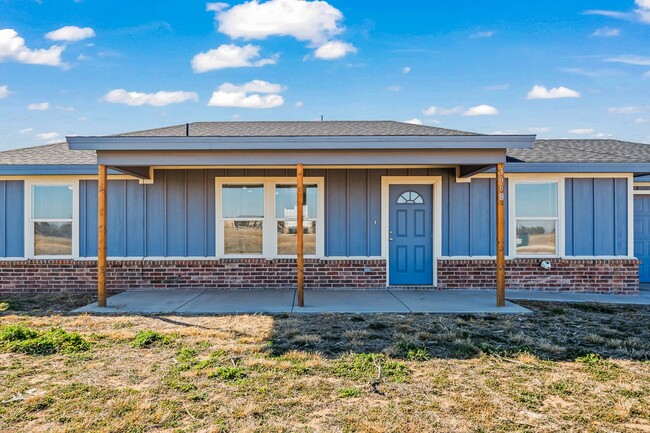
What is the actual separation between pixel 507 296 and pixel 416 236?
209 cm

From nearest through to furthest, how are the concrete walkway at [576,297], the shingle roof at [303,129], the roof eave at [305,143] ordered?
the roof eave at [305,143]
the concrete walkway at [576,297]
the shingle roof at [303,129]

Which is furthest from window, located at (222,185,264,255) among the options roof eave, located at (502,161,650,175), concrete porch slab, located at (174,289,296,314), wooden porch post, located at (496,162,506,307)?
roof eave, located at (502,161,650,175)

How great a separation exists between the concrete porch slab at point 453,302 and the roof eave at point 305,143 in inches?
103

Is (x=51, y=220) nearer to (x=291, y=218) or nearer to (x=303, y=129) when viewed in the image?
(x=291, y=218)

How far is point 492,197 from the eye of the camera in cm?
934

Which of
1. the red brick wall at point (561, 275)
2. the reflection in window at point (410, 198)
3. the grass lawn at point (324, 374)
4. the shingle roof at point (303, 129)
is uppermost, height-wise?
the shingle roof at point (303, 129)

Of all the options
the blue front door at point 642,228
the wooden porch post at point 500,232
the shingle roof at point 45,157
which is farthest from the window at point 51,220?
the blue front door at point 642,228

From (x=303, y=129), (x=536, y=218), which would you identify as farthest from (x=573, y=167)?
(x=303, y=129)

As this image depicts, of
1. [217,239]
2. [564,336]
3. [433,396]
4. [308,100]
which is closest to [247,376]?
[433,396]

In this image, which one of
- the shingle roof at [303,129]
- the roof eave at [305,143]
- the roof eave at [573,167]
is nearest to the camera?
the roof eave at [305,143]

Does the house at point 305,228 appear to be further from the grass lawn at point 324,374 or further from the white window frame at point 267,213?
the grass lawn at point 324,374

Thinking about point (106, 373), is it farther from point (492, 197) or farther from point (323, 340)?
point (492, 197)

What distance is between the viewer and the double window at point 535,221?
9.31 m

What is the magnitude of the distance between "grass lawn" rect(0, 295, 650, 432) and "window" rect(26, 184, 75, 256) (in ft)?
9.88
